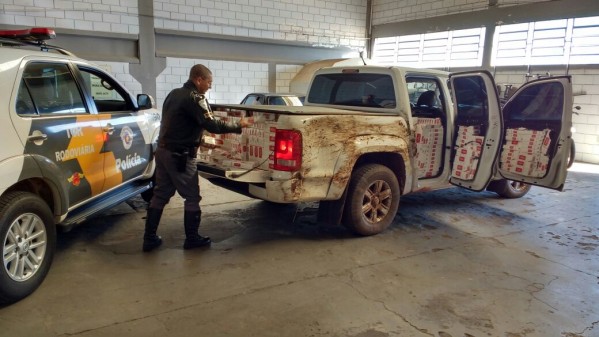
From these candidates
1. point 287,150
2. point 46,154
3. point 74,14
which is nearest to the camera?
point 46,154

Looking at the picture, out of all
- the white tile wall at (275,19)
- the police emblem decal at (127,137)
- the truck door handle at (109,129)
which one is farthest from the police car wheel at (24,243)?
the white tile wall at (275,19)

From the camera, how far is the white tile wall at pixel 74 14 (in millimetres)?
9000

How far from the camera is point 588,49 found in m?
9.63

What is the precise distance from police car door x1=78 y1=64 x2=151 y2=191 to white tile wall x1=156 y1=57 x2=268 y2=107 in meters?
6.45

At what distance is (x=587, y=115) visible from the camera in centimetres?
995

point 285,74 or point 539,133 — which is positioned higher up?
point 285,74

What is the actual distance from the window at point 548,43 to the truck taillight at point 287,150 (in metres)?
8.96

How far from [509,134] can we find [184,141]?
3831mm

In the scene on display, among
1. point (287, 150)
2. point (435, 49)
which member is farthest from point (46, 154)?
point (435, 49)

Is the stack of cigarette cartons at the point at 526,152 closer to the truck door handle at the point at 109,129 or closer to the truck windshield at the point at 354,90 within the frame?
the truck windshield at the point at 354,90

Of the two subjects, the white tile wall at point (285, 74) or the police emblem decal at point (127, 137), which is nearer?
the police emblem decal at point (127, 137)

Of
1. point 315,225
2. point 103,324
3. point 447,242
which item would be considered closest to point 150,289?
point 103,324

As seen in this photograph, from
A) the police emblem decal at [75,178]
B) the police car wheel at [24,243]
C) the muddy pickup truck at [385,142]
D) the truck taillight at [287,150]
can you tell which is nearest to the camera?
the police car wheel at [24,243]

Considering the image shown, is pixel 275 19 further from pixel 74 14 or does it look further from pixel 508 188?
pixel 508 188
